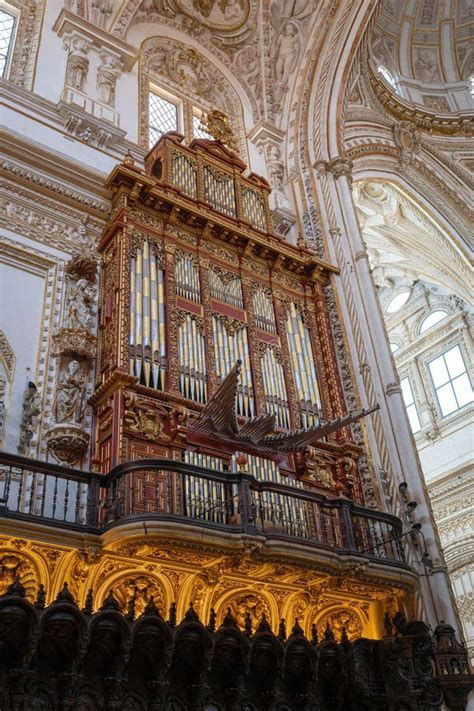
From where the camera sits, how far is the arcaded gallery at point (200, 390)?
8398 mm

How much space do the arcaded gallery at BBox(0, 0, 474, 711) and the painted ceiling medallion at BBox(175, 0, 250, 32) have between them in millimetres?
56

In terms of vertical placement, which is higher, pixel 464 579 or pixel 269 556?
pixel 464 579

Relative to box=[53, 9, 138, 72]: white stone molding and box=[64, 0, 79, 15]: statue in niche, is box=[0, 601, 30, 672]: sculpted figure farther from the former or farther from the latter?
box=[64, 0, 79, 15]: statue in niche

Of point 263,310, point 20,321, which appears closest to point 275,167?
point 263,310

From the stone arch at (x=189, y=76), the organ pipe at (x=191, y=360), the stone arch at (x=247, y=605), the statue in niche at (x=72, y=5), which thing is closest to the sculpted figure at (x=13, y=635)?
the stone arch at (x=247, y=605)

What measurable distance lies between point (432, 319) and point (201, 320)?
1607cm

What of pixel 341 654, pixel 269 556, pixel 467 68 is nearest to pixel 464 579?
pixel 341 654

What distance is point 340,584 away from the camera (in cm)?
991

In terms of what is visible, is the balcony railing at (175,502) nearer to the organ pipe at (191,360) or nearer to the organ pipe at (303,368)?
the organ pipe at (191,360)

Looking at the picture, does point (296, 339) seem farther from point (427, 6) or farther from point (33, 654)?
point (427, 6)

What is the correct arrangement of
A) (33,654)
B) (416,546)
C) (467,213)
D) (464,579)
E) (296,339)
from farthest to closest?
(467,213) < (464,579) < (296,339) < (416,546) < (33,654)

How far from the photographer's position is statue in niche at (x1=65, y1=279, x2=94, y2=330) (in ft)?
36.0

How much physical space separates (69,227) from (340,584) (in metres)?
7.39

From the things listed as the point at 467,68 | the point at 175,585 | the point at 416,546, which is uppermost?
the point at 467,68
